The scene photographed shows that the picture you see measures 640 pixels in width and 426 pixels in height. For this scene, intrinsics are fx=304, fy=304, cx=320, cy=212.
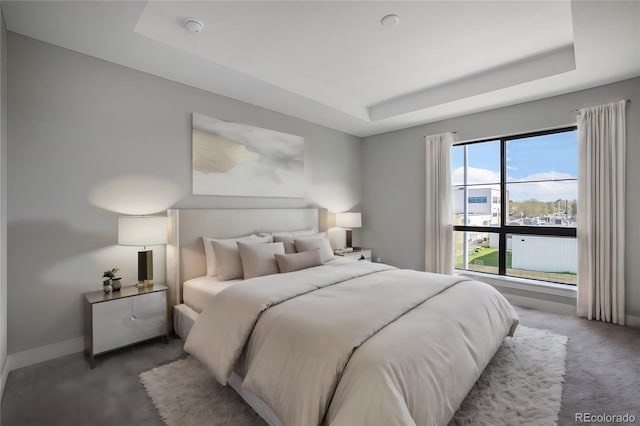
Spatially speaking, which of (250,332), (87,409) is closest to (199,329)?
(250,332)

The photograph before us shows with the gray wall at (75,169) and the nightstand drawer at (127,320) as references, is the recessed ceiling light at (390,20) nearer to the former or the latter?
the gray wall at (75,169)

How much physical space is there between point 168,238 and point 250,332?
5.68ft

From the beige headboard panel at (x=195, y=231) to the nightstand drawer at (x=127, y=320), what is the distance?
281 mm

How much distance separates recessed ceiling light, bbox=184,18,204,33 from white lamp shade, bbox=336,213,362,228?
313cm

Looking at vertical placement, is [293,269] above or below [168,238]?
below

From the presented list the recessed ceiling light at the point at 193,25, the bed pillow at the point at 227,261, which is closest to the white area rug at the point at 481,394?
the bed pillow at the point at 227,261

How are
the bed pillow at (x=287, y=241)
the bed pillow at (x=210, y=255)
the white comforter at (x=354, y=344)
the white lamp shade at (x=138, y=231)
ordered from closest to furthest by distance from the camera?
the white comforter at (x=354, y=344), the white lamp shade at (x=138, y=231), the bed pillow at (x=210, y=255), the bed pillow at (x=287, y=241)

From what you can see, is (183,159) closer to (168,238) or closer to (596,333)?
(168,238)

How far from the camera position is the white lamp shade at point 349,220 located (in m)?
4.80

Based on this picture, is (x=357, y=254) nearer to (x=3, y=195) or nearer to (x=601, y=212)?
(x=601, y=212)

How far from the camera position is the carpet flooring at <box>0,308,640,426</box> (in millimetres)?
1844

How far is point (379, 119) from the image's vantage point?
4492 mm

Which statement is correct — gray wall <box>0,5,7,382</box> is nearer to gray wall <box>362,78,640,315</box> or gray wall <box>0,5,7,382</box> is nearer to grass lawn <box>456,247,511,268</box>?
gray wall <box>362,78,640,315</box>

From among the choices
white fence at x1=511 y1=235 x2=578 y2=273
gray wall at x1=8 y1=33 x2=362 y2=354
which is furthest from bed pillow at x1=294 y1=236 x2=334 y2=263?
white fence at x1=511 y1=235 x2=578 y2=273
